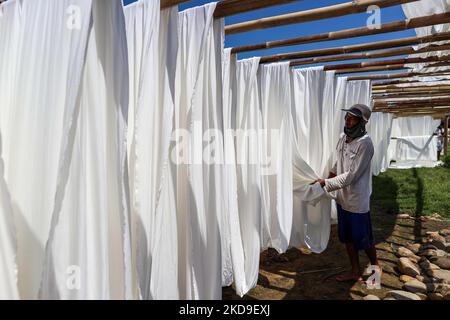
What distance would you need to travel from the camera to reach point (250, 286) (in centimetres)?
284

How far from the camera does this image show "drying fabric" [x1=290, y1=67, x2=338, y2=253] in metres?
3.61

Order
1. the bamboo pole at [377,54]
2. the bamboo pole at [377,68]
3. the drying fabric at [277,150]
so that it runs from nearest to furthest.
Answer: the bamboo pole at [377,54] < the drying fabric at [277,150] < the bamboo pole at [377,68]

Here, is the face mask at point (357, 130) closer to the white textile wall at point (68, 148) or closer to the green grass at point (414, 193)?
the white textile wall at point (68, 148)

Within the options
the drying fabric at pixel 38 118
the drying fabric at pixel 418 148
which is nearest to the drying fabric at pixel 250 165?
the drying fabric at pixel 38 118

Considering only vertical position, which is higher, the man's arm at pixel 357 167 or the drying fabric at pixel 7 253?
the man's arm at pixel 357 167

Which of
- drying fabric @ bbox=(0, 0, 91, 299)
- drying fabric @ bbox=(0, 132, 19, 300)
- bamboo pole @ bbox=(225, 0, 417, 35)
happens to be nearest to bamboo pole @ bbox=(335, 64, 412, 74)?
bamboo pole @ bbox=(225, 0, 417, 35)

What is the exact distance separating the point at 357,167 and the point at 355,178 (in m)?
0.10

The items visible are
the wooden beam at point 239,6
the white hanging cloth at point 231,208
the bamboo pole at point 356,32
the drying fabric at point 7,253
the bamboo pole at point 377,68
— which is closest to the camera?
the drying fabric at point 7,253

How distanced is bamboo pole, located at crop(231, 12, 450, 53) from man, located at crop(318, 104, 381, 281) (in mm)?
651

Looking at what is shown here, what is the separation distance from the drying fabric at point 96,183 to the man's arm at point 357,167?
215 cm

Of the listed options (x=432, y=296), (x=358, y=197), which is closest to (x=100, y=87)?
(x=358, y=197)

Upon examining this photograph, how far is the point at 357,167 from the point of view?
2.96m

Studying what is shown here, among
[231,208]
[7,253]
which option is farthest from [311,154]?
[7,253]

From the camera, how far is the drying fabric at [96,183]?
55.2 inches
